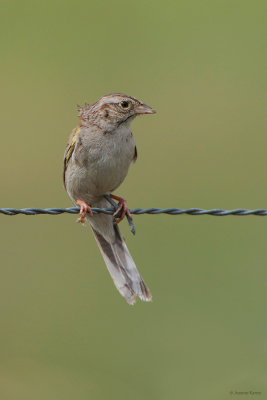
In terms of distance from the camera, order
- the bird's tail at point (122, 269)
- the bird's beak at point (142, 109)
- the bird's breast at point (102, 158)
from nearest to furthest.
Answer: the bird's breast at point (102, 158)
the bird's beak at point (142, 109)
the bird's tail at point (122, 269)

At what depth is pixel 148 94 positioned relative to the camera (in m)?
12.8

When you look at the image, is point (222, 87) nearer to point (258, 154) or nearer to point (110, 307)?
point (258, 154)

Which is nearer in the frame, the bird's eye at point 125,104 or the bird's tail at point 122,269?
the bird's eye at point 125,104

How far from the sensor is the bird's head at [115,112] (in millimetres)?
7332

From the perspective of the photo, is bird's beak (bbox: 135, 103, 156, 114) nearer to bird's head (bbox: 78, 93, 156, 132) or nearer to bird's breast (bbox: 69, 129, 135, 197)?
bird's head (bbox: 78, 93, 156, 132)

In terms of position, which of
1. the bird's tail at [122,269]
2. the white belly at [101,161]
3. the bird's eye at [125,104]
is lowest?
the bird's tail at [122,269]

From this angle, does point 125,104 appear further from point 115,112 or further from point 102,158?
point 102,158

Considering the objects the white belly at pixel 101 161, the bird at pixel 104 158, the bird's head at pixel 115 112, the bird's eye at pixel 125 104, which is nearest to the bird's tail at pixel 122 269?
the bird at pixel 104 158

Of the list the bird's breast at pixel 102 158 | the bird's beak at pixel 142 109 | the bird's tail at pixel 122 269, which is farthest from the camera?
the bird's tail at pixel 122 269

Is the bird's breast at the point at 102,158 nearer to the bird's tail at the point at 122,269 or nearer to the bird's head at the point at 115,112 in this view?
the bird's head at the point at 115,112

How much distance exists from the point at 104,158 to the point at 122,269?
1295 mm

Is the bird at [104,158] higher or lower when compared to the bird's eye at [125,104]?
lower

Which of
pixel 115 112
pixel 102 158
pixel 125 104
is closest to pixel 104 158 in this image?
pixel 102 158

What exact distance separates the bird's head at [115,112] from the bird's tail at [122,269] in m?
1.05
